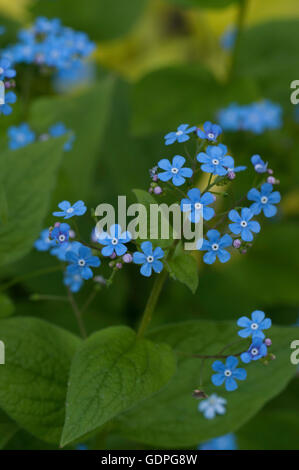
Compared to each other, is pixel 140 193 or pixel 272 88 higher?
pixel 272 88

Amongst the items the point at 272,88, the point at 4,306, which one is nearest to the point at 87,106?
the point at 272,88

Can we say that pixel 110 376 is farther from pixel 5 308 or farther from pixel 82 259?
pixel 5 308

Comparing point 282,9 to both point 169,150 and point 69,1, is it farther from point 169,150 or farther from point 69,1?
point 169,150

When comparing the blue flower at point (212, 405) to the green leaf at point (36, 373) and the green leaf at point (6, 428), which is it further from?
the green leaf at point (6, 428)

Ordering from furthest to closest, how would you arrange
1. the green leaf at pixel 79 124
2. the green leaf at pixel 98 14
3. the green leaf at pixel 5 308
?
1. the green leaf at pixel 98 14
2. the green leaf at pixel 79 124
3. the green leaf at pixel 5 308

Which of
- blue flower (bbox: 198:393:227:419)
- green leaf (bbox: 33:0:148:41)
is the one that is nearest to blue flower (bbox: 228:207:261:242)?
blue flower (bbox: 198:393:227:419)

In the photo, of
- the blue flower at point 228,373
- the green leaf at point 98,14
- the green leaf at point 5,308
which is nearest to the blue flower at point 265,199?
the blue flower at point 228,373
